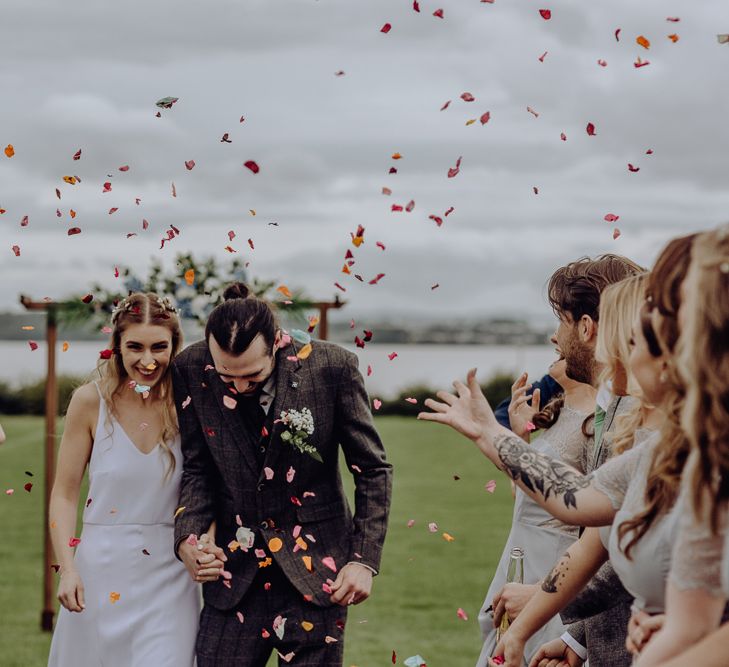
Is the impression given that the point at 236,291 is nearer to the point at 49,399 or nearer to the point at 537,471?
the point at 537,471

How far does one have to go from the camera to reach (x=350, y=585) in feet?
13.0

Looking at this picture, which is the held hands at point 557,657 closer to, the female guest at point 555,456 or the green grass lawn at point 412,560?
the female guest at point 555,456

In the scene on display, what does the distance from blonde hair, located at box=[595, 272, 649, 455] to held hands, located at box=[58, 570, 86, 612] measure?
7.17 ft

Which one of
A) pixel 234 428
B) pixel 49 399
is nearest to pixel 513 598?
pixel 234 428

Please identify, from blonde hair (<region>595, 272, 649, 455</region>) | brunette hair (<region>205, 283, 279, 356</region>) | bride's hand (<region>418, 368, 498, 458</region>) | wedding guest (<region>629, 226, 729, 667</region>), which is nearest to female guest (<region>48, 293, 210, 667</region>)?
brunette hair (<region>205, 283, 279, 356</region>)

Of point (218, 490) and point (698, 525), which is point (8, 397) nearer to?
point (218, 490)

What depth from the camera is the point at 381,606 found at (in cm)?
1031

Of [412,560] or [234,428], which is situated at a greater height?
[234,428]

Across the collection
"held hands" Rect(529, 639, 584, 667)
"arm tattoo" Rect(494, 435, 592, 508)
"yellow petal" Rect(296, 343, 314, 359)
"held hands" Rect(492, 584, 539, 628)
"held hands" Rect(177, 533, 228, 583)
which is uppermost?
"arm tattoo" Rect(494, 435, 592, 508)

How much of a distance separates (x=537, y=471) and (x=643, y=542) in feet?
1.59

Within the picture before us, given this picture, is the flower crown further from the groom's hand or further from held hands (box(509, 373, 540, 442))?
held hands (box(509, 373, 540, 442))

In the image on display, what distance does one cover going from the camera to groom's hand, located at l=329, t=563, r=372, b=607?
3971 mm

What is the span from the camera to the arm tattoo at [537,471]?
2.81 meters

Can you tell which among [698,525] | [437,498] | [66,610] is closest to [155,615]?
[66,610]
